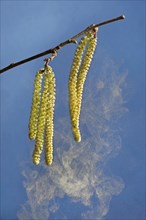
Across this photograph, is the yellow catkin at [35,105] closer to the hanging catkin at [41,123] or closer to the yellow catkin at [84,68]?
the hanging catkin at [41,123]

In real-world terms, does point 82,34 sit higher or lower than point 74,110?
higher

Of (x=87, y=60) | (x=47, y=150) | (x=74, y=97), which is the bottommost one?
(x=47, y=150)

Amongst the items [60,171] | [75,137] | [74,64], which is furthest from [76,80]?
[60,171]

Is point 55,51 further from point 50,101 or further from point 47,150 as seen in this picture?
point 47,150

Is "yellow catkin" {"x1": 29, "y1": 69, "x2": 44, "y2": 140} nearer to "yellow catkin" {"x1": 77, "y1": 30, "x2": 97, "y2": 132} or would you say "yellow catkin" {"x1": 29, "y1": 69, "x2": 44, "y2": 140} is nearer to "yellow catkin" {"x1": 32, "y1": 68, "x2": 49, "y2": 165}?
"yellow catkin" {"x1": 32, "y1": 68, "x2": 49, "y2": 165}

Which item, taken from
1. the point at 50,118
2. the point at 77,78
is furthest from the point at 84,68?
the point at 50,118
